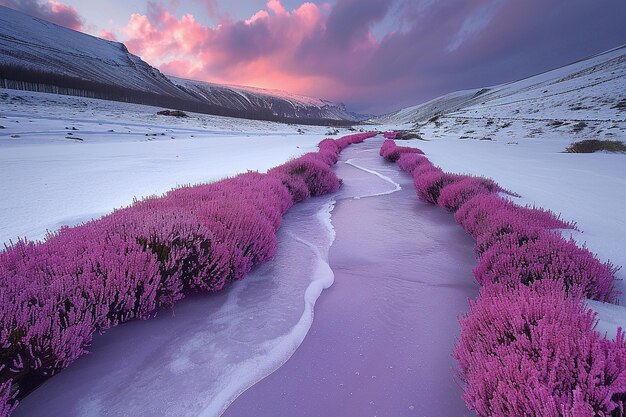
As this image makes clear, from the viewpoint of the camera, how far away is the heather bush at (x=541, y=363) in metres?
1.26

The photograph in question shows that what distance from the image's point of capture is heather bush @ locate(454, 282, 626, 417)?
1.26 m

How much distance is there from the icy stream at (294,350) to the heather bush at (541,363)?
39 cm

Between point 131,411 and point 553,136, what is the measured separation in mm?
22081

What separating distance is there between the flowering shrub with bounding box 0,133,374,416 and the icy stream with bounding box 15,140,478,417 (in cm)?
19

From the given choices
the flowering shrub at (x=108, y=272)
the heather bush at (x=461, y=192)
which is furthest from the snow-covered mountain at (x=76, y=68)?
the heather bush at (x=461, y=192)

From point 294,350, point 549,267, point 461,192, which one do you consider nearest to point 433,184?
point 461,192

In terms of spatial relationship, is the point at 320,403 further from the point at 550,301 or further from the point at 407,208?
the point at 407,208

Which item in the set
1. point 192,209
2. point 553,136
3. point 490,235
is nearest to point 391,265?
point 490,235

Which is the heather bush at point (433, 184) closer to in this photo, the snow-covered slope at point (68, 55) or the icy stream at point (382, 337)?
the icy stream at point (382, 337)

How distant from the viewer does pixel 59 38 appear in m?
120

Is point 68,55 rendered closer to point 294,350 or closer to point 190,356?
point 190,356

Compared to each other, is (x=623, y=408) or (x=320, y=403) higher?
(x=623, y=408)

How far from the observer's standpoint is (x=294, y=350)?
2.34m

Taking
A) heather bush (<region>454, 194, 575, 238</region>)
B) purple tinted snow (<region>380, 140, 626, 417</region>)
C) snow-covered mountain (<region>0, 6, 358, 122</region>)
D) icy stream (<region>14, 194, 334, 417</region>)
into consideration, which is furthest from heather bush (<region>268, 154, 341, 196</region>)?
snow-covered mountain (<region>0, 6, 358, 122</region>)
